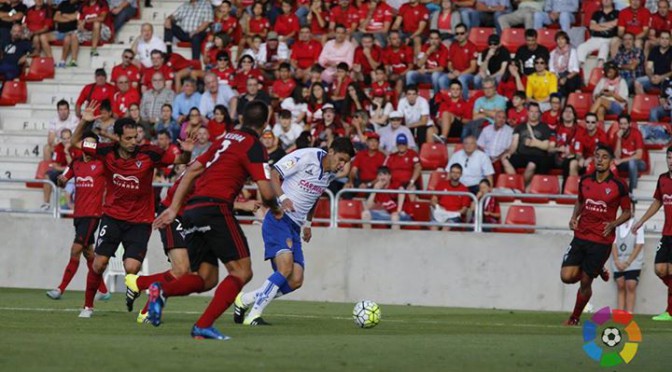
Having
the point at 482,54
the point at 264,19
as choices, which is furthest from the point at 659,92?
the point at 264,19

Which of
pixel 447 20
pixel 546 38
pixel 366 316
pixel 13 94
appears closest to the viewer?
pixel 366 316

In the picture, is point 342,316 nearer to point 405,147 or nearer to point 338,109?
point 405,147

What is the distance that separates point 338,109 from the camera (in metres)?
24.4

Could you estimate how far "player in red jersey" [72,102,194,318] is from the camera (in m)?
15.0

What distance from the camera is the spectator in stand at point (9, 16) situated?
28672 mm

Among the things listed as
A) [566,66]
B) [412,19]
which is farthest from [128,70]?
[566,66]

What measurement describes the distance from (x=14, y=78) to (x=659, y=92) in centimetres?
1293

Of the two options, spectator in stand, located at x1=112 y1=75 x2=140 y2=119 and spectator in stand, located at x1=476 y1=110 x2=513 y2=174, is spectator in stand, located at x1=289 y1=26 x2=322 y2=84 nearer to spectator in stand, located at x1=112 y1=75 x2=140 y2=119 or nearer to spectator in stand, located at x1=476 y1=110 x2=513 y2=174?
spectator in stand, located at x1=112 y1=75 x2=140 y2=119

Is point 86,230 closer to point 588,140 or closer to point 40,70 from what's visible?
point 588,140

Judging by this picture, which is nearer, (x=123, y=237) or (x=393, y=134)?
(x=123, y=237)

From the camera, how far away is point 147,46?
27.5 metres

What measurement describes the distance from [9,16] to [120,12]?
239 cm

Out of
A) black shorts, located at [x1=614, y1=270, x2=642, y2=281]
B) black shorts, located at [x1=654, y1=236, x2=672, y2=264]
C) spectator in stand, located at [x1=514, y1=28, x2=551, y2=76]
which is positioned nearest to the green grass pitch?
black shorts, located at [x1=654, y1=236, x2=672, y2=264]

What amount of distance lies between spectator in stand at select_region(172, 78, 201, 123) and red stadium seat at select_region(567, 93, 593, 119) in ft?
22.4
